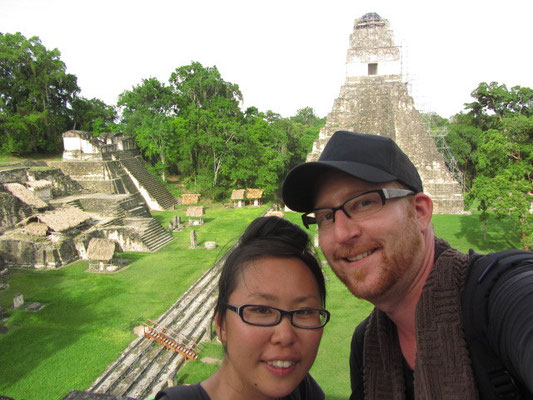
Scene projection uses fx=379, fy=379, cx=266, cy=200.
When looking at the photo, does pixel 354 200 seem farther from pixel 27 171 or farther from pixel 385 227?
pixel 27 171

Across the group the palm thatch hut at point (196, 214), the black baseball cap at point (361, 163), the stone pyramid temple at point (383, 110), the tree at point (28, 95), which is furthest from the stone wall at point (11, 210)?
the black baseball cap at point (361, 163)

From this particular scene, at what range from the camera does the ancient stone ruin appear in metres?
12.8

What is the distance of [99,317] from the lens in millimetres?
A: 9305

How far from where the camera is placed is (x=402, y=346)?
161 cm

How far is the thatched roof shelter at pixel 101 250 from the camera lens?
12133 mm

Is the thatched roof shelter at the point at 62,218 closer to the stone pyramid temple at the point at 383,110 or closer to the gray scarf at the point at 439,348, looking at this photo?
the stone pyramid temple at the point at 383,110

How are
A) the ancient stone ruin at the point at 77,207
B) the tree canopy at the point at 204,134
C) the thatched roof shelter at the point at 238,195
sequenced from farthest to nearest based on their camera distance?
1. the tree canopy at the point at 204,134
2. the thatched roof shelter at the point at 238,195
3. the ancient stone ruin at the point at 77,207

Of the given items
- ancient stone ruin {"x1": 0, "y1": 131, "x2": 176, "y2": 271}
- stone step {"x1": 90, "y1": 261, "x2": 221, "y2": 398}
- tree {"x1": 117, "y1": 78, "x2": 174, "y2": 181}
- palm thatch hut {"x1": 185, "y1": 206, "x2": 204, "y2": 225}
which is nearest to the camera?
stone step {"x1": 90, "y1": 261, "x2": 221, "y2": 398}

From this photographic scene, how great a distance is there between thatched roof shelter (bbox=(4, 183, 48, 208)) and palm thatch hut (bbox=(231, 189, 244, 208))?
10.0m

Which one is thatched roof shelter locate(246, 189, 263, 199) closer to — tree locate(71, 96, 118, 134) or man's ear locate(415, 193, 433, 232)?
tree locate(71, 96, 118, 134)

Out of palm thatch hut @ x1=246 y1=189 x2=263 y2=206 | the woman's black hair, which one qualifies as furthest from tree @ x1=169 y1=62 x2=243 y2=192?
the woman's black hair

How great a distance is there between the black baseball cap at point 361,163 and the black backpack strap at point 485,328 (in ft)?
1.39

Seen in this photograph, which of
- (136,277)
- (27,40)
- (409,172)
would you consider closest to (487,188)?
(136,277)

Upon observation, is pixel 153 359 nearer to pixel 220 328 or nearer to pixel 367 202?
pixel 220 328
